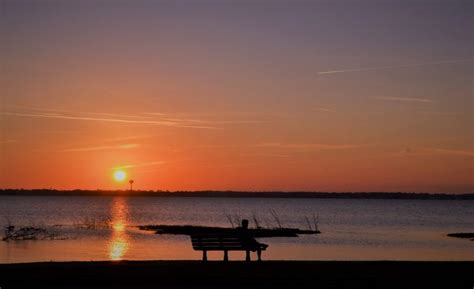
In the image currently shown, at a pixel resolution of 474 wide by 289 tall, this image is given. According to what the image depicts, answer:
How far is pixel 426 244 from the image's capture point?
62.6 meters
